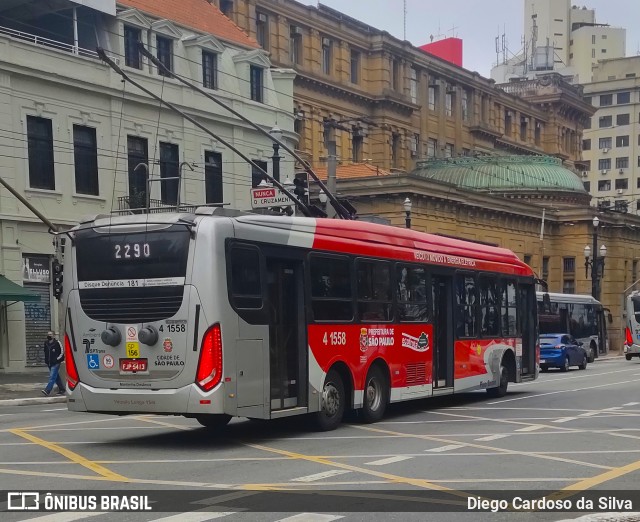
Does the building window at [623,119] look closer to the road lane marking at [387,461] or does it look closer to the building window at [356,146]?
the building window at [356,146]

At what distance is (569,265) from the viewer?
6919cm

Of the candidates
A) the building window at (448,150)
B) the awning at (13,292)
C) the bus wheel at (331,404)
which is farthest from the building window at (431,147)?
the bus wheel at (331,404)

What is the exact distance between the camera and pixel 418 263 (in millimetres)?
18297

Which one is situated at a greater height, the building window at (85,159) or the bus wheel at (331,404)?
the building window at (85,159)

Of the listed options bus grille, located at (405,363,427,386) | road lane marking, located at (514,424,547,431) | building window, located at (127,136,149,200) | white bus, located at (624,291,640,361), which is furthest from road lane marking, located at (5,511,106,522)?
white bus, located at (624,291,640,361)

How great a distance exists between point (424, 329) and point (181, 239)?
21.6 feet

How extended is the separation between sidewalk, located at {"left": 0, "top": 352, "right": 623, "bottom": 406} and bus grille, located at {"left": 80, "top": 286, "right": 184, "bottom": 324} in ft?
35.4

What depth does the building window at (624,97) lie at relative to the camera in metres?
134

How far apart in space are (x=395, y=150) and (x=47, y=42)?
117ft

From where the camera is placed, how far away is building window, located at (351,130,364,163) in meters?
62.5

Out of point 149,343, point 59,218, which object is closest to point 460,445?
point 149,343

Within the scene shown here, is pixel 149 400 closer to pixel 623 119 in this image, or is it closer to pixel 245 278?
pixel 245 278

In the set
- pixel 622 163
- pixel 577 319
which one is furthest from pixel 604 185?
pixel 577 319

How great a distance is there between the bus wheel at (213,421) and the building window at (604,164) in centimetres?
12548
